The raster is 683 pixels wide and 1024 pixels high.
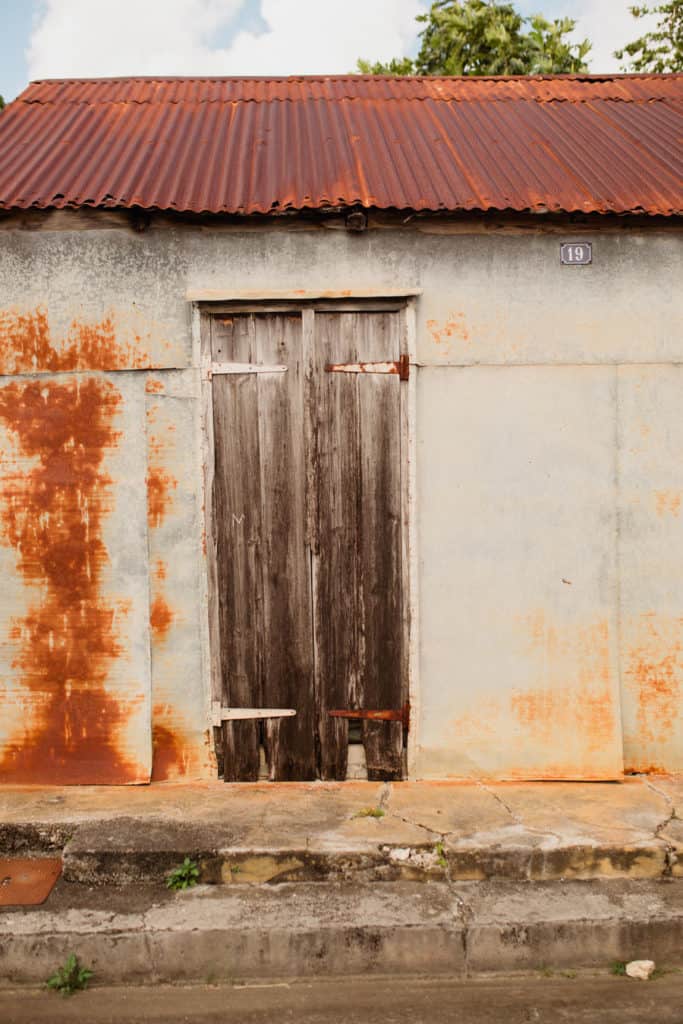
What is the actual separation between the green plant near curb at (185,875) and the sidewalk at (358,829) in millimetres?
40

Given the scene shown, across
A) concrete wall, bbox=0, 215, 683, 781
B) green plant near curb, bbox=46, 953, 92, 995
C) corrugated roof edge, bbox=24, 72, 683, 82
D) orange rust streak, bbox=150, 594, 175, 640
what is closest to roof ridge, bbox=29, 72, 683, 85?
corrugated roof edge, bbox=24, 72, 683, 82

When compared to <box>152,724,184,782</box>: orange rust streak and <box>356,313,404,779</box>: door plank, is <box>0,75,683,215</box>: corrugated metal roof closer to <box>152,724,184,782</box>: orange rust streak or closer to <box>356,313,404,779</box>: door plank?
<box>356,313,404,779</box>: door plank

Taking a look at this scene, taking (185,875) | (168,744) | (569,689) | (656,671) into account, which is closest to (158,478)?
(168,744)

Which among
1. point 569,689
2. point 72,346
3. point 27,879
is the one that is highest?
point 72,346

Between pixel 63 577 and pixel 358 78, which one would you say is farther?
pixel 358 78

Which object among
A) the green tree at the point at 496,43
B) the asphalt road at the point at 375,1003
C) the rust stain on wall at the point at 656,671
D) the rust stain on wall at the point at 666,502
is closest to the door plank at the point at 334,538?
the asphalt road at the point at 375,1003

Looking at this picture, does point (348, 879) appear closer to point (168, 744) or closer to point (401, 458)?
point (168, 744)

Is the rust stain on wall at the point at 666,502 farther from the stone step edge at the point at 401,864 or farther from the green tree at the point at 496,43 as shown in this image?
the green tree at the point at 496,43

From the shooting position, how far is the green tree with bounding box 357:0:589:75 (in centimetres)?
1345

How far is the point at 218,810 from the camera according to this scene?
14.5ft

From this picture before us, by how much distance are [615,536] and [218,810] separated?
2.72 meters

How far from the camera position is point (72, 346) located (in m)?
4.75

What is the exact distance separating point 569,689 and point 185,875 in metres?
2.36

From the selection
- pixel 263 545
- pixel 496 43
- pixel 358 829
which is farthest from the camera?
pixel 496 43
